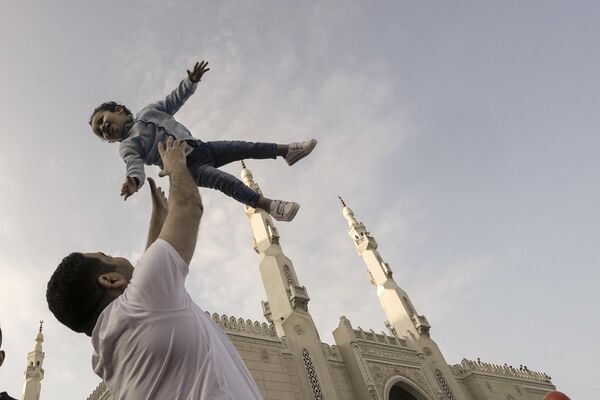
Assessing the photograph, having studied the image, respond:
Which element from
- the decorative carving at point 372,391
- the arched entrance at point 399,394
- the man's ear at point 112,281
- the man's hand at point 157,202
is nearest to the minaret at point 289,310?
the decorative carving at point 372,391

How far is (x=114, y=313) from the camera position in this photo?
1495 millimetres

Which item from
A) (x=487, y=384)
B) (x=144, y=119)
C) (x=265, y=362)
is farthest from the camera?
(x=487, y=384)

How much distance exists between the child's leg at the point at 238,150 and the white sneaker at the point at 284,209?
0.41m

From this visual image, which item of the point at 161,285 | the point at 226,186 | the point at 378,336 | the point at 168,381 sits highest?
the point at 378,336

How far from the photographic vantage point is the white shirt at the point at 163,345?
138 cm

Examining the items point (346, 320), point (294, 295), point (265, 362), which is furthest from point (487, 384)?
point (265, 362)

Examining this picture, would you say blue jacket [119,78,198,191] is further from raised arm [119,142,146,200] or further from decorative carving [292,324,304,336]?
decorative carving [292,324,304,336]

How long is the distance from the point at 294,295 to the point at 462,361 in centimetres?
939

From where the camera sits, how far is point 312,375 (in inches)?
564

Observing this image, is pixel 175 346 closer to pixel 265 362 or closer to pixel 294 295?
pixel 265 362

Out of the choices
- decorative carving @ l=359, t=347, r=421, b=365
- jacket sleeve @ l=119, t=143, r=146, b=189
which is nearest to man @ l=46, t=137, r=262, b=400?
jacket sleeve @ l=119, t=143, r=146, b=189

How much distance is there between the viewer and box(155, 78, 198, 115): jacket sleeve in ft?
11.4

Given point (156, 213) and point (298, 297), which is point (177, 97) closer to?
point (156, 213)

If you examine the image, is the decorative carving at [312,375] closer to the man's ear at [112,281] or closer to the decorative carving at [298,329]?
the decorative carving at [298,329]
